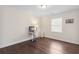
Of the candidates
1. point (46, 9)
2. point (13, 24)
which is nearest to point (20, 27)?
point (13, 24)

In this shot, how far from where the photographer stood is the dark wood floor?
984mm

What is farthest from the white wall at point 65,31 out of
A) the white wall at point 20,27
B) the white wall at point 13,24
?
the white wall at point 13,24

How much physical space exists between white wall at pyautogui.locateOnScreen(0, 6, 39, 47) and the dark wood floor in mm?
97

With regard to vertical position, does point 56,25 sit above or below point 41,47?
above

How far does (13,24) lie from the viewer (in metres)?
0.98

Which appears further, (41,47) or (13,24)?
(41,47)

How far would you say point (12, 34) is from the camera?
98 cm

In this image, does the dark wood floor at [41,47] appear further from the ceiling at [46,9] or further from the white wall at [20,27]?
the ceiling at [46,9]

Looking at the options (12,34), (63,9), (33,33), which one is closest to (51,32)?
(33,33)

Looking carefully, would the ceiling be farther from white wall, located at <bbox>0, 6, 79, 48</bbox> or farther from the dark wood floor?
the dark wood floor

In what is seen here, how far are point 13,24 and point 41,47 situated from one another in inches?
24.2

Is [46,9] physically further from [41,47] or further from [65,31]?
[41,47]
